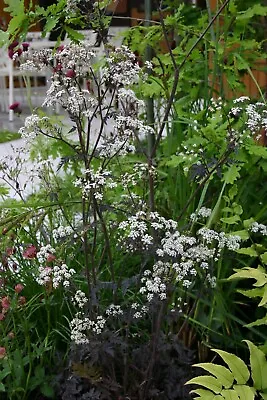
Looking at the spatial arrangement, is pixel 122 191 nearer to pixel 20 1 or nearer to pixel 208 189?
pixel 208 189

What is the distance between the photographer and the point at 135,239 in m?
1.63

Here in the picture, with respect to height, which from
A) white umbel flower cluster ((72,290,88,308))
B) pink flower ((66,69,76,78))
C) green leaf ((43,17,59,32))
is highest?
green leaf ((43,17,59,32))

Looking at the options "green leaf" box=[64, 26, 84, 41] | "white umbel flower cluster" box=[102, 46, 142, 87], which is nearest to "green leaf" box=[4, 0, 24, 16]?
"green leaf" box=[64, 26, 84, 41]

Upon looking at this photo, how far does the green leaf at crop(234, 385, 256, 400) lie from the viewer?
57.9 inches

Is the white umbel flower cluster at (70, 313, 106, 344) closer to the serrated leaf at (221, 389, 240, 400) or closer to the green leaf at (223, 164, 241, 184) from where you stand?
the serrated leaf at (221, 389, 240, 400)

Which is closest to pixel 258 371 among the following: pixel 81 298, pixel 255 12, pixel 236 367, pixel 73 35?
pixel 236 367

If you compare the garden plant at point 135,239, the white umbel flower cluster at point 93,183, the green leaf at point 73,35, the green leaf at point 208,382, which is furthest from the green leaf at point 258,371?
the green leaf at point 73,35

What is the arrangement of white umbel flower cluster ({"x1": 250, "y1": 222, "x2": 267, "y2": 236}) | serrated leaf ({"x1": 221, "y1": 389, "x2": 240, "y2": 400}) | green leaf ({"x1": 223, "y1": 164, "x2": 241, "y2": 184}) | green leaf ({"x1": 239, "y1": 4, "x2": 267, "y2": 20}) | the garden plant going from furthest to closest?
green leaf ({"x1": 239, "y1": 4, "x2": 267, "y2": 20}) < green leaf ({"x1": 223, "y1": 164, "x2": 241, "y2": 184}) < white umbel flower cluster ({"x1": 250, "y1": 222, "x2": 267, "y2": 236}) < the garden plant < serrated leaf ({"x1": 221, "y1": 389, "x2": 240, "y2": 400})

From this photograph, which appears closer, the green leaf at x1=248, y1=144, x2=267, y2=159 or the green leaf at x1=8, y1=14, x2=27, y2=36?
the green leaf at x1=8, y1=14, x2=27, y2=36

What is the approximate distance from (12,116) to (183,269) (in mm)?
6655

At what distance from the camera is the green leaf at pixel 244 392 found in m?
1.47

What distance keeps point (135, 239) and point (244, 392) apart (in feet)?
1.43

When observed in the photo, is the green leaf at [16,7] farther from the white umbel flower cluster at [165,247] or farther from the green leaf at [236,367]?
the green leaf at [236,367]

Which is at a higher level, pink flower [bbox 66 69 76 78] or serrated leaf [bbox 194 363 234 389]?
pink flower [bbox 66 69 76 78]
